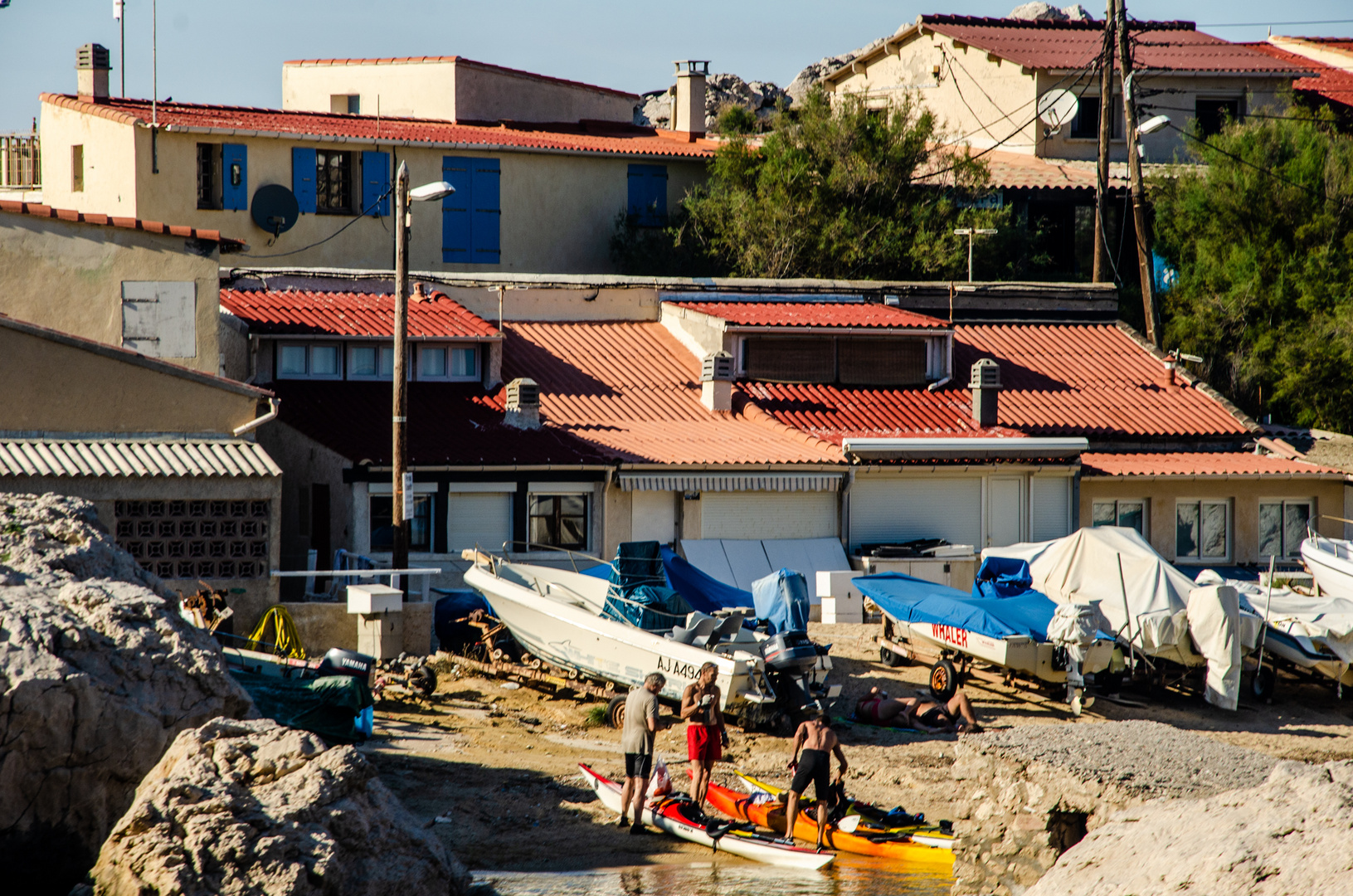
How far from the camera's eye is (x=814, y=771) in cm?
1546

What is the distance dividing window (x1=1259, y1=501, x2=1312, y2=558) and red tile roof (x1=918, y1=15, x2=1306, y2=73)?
640 inches

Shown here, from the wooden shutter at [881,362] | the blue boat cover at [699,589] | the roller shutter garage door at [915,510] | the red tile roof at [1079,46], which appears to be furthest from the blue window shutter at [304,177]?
the red tile roof at [1079,46]

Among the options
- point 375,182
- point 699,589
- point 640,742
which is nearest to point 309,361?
point 375,182

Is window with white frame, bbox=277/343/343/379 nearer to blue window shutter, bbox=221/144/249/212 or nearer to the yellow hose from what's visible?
the yellow hose

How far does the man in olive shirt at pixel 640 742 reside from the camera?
51.0ft

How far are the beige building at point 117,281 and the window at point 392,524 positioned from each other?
338 centimetres

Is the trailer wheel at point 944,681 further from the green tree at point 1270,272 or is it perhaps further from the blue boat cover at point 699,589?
the green tree at point 1270,272

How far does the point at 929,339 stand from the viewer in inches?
1203

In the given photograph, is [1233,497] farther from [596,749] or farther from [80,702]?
[80,702]

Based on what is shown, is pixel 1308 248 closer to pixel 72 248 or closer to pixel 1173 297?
pixel 1173 297

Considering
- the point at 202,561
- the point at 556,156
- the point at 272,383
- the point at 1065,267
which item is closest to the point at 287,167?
the point at 556,156

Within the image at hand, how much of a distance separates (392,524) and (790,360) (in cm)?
967

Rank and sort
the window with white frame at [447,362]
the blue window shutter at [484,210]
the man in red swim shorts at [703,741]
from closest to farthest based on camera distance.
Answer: the man in red swim shorts at [703,741], the window with white frame at [447,362], the blue window shutter at [484,210]

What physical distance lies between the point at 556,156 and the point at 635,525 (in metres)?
13.2
